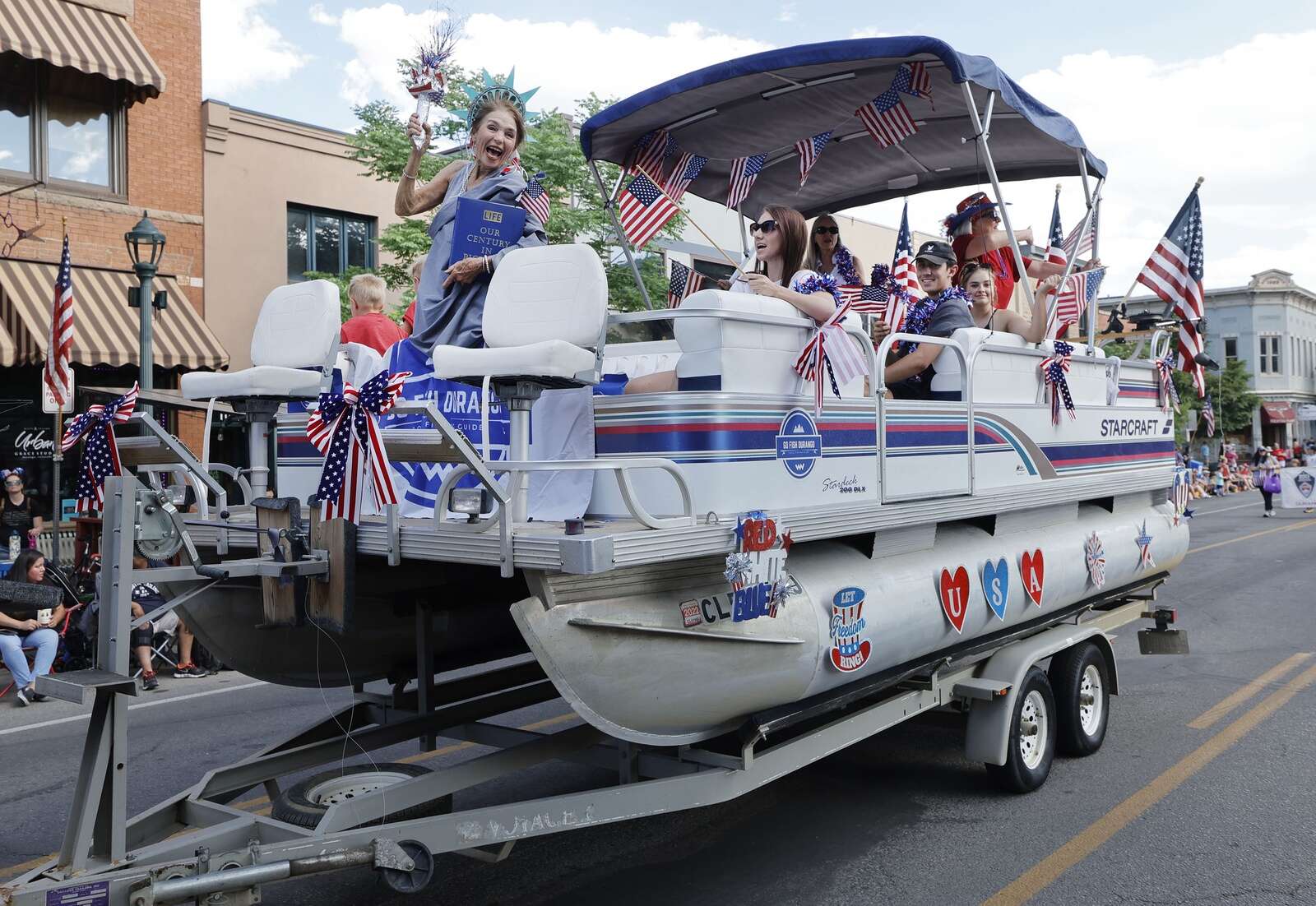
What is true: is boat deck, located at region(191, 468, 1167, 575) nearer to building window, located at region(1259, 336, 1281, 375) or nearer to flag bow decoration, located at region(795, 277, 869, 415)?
flag bow decoration, located at region(795, 277, 869, 415)

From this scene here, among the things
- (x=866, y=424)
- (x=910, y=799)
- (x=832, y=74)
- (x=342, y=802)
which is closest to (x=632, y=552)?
(x=342, y=802)

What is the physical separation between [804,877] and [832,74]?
424 centimetres

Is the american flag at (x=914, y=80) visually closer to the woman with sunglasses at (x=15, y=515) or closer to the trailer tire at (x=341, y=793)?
the trailer tire at (x=341, y=793)

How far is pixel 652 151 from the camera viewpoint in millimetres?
7215

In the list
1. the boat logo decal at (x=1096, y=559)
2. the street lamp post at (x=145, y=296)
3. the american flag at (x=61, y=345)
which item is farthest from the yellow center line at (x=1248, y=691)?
the american flag at (x=61, y=345)

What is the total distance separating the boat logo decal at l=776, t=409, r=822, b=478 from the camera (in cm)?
427

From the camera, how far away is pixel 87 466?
4.23 meters

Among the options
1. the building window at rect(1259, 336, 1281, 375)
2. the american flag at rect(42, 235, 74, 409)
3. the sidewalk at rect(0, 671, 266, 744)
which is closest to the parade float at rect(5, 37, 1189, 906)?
the sidewalk at rect(0, 671, 266, 744)

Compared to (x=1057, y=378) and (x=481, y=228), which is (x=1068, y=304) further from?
(x=481, y=228)

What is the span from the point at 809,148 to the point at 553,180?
9.74 metres

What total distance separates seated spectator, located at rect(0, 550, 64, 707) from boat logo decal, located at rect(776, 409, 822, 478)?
6.88m

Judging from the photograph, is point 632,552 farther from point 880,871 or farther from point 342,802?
point 880,871

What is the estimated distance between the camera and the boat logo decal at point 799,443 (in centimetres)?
427

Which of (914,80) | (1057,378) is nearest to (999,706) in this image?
(1057,378)
